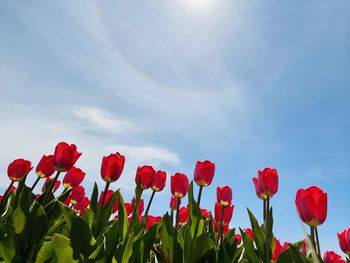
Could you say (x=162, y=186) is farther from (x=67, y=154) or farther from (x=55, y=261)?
(x=55, y=261)

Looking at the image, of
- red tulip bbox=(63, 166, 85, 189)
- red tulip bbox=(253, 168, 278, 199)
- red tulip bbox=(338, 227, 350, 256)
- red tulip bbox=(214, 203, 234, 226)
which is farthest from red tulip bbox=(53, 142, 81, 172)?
red tulip bbox=(338, 227, 350, 256)

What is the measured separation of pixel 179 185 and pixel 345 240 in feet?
7.68

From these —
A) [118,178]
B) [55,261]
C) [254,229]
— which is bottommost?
[55,261]

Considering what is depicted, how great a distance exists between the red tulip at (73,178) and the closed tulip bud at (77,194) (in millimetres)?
615

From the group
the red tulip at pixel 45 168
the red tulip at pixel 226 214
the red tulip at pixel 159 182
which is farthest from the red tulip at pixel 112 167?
the red tulip at pixel 226 214

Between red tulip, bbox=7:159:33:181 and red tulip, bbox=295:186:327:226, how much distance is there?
3899mm

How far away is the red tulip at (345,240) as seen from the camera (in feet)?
13.4

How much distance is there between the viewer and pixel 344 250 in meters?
4.13

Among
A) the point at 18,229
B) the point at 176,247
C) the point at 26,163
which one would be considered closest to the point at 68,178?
the point at 26,163

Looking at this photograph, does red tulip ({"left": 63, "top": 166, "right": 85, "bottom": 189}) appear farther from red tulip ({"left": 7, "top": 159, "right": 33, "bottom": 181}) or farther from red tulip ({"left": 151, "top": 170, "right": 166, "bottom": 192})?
red tulip ({"left": 151, "top": 170, "right": 166, "bottom": 192})

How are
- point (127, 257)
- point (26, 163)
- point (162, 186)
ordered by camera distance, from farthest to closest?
point (162, 186), point (26, 163), point (127, 257)

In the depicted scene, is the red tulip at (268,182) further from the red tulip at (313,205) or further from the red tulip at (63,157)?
the red tulip at (63,157)

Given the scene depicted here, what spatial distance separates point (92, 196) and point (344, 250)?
2.92 metres

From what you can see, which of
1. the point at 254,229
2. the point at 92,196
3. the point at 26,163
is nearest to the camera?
the point at 254,229
